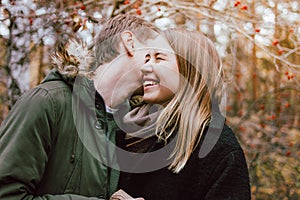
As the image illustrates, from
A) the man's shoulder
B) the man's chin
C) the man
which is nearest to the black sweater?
the man

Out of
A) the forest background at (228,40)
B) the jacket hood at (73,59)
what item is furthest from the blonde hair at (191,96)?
the forest background at (228,40)

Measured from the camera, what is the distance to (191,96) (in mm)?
2371

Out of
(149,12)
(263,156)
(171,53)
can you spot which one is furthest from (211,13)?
(171,53)

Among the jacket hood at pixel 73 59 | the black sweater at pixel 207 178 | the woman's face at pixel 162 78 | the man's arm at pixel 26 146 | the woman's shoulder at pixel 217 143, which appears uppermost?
the jacket hood at pixel 73 59

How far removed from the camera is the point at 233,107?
25.7ft

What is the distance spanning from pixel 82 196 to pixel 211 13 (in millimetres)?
3544

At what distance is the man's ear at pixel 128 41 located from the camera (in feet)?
8.17

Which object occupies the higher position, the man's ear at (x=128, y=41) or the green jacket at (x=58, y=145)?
the man's ear at (x=128, y=41)

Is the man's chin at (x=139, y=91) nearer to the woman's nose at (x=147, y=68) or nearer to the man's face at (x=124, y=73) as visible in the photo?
the man's face at (x=124, y=73)

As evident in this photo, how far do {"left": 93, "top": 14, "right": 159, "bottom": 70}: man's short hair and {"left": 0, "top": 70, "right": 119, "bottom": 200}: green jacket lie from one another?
Result: 289 millimetres

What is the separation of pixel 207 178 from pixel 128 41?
31.2 inches

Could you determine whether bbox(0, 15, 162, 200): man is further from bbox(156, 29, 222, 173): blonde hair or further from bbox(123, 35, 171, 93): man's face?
bbox(156, 29, 222, 173): blonde hair

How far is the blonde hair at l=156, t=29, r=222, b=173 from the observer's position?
2.35 meters

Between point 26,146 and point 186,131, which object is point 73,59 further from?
point 186,131
